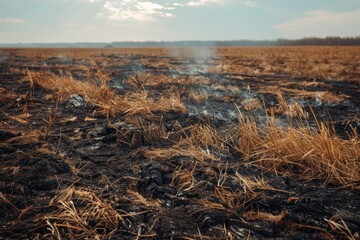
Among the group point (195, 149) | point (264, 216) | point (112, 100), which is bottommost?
point (264, 216)

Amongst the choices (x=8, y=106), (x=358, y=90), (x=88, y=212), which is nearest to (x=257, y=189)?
(x=88, y=212)

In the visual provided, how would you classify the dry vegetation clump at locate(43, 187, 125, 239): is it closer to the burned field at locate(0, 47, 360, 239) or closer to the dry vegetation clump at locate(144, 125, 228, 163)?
the burned field at locate(0, 47, 360, 239)

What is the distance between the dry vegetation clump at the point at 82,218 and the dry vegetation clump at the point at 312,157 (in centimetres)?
166

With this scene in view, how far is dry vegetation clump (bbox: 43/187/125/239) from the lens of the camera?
2.04 m

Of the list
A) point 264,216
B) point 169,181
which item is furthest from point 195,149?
point 264,216

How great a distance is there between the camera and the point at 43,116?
199 inches

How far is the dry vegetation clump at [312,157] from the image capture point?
113 inches

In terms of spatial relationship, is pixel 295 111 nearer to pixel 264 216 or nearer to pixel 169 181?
pixel 169 181

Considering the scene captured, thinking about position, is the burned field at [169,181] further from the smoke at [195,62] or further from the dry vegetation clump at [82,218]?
the smoke at [195,62]

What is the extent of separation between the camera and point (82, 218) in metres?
2.18

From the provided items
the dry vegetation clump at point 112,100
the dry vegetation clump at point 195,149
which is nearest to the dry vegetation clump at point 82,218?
the dry vegetation clump at point 195,149

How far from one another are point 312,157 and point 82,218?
2.31m

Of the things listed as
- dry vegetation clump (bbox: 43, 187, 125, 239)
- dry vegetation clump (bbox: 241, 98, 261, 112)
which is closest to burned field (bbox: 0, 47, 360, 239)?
dry vegetation clump (bbox: 43, 187, 125, 239)

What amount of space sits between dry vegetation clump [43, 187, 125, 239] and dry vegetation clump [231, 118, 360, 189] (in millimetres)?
1657
